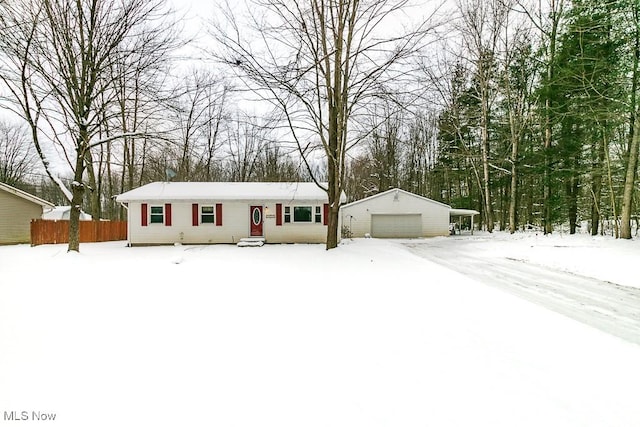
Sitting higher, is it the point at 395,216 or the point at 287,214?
the point at 287,214

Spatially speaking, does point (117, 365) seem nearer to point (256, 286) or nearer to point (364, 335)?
point (364, 335)

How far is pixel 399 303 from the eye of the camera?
557cm

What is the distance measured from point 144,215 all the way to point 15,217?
9472mm

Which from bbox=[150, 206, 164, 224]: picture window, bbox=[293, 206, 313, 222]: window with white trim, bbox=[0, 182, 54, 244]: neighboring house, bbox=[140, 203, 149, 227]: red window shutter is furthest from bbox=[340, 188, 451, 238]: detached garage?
bbox=[0, 182, 54, 244]: neighboring house

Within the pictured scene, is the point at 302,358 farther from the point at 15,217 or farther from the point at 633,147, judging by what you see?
the point at 15,217

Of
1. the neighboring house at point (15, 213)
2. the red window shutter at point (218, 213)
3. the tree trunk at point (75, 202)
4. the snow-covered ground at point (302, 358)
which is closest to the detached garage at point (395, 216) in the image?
the red window shutter at point (218, 213)

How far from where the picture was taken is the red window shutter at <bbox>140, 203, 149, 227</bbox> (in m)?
16.5

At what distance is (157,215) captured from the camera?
54.5 ft

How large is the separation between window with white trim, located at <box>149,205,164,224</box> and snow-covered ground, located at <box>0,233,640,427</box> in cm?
1003

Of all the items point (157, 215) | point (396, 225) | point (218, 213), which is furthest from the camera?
point (396, 225)

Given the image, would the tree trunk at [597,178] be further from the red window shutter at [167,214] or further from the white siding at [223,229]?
the red window shutter at [167,214]

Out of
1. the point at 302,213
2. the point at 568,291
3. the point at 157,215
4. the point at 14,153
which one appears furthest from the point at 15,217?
the point at 568,291

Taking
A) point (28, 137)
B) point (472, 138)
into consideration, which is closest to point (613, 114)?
point (472, 138)

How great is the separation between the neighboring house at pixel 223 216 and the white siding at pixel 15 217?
803 centimetres
